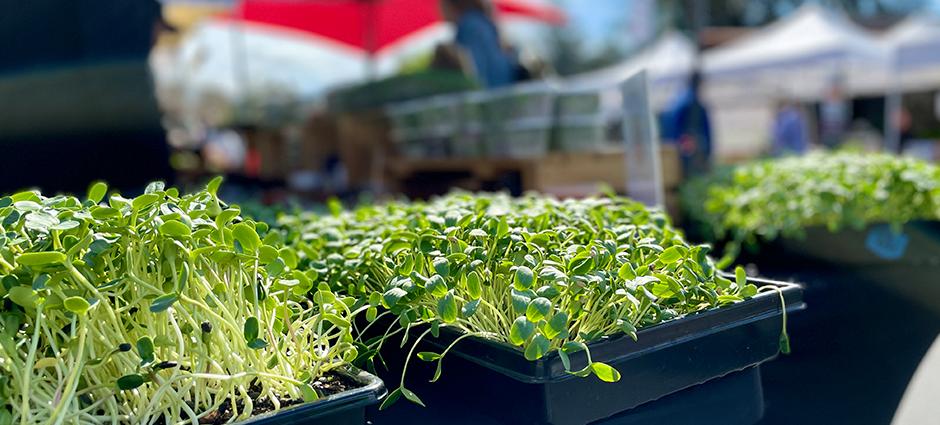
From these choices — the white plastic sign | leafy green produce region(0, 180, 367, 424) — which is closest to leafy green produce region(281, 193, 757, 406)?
leafy green produce region(0, 180, 367, 424)

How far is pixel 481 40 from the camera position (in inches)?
146

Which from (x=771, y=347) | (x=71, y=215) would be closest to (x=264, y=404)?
(x=71, y=215)

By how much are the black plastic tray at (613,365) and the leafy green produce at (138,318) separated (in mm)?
160

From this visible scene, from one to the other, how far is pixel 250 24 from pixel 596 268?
20.0 ft

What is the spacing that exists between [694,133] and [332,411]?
11.3 ft

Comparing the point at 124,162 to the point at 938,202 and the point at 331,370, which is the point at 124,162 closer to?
the point at 331,370

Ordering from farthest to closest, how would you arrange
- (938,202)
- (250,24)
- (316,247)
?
(250,24) → (938,202) → (316,247)

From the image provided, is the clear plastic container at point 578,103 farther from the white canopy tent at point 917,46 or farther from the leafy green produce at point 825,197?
the white canopy tent at point 917,46

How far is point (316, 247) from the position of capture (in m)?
1.29

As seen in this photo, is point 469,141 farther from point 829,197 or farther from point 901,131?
point 901,131

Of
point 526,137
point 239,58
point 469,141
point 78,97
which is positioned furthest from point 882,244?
point 239,58

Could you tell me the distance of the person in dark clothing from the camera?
276 centimetres

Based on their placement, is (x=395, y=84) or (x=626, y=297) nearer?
(x=626, y=297)

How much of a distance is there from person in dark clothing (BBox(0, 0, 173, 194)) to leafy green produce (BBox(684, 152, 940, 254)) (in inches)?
94.4
